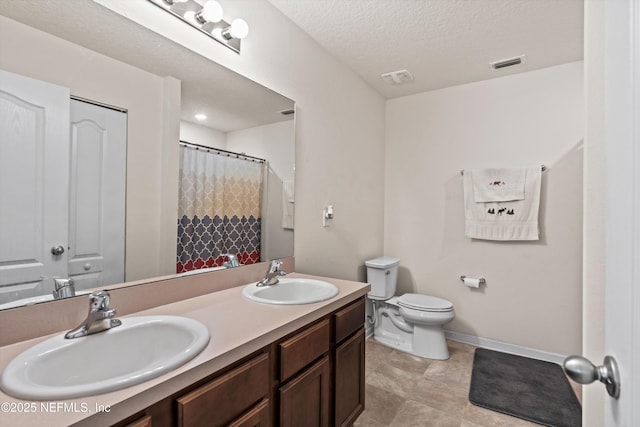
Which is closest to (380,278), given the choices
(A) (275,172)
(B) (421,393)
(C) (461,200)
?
(B) (421,393)

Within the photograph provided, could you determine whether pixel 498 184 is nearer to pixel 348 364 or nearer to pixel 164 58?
pixel 348 364

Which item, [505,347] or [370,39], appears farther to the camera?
[505,347]

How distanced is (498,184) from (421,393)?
1835 mm

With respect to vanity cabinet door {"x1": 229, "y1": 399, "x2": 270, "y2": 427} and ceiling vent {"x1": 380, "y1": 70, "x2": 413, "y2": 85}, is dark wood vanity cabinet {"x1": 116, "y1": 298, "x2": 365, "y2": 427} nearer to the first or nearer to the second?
vanity cabinet door {"x1": 229, "y1": 399, "x2": 270, "y2": 427}

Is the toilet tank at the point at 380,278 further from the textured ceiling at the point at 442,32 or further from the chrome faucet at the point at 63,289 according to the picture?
the chrome faucet at the point at 63,289

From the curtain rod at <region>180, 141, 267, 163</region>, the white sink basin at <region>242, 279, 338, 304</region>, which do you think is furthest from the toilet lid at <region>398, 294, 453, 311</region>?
the curtain rod at <region>180, 141, 267, 163</region>

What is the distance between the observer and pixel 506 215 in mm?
2686

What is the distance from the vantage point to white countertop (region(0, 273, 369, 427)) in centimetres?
61

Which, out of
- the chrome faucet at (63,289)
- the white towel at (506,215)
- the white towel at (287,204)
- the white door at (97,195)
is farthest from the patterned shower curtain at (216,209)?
the white towel at (506,215)

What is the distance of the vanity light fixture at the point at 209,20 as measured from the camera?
1.43 m

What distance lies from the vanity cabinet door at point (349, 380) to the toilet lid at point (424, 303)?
3.58ft

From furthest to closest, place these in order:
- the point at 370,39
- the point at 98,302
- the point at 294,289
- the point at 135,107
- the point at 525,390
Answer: the point at 370,39 → the point at 525,390 → the point at 294,289 → the point at 135,107 → the point at 98,302

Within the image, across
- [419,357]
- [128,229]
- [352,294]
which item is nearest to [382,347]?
→ [419,357]

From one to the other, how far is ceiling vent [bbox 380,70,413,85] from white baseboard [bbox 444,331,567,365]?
96.2 inches
